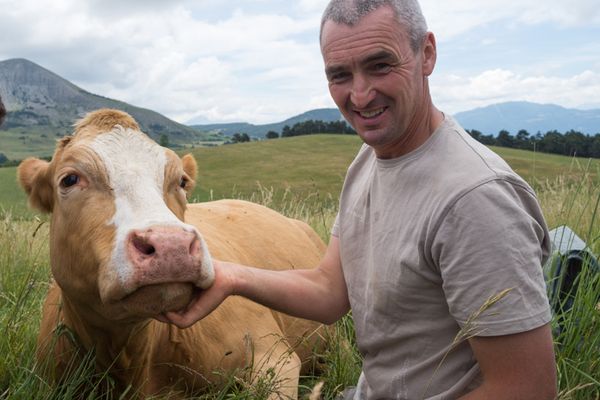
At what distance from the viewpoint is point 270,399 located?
3.37 meters

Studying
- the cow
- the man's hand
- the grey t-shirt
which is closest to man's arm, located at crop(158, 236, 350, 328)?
the man's hand

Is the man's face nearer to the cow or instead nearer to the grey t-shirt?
the grey t-shirt

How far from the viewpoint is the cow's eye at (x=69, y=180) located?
3.21m

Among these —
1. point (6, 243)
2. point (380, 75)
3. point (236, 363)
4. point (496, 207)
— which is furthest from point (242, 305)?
point (6, 243)

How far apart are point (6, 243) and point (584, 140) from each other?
107ft

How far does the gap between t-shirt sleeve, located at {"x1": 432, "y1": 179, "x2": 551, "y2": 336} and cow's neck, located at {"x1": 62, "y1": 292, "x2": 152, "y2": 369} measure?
5.90 feet

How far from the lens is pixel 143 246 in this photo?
A: 2.57m

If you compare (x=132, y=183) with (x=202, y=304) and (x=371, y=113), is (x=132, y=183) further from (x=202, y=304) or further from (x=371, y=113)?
(x=371, y=113)

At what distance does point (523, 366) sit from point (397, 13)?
1.51 metres

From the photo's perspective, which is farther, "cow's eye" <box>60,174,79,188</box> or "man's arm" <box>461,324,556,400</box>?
"cow's eye" <box>60,174,79,188</box>

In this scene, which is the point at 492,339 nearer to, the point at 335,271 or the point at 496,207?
the point at 496,207

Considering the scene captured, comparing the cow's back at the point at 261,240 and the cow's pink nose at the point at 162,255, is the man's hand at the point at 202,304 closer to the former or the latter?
the cow's pink nose at the point at 162,255

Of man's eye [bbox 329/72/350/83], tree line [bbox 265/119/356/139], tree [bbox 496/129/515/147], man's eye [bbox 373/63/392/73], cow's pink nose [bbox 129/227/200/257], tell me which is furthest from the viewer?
tree line [bbox 265/119/356/139]

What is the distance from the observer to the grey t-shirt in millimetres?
2299
